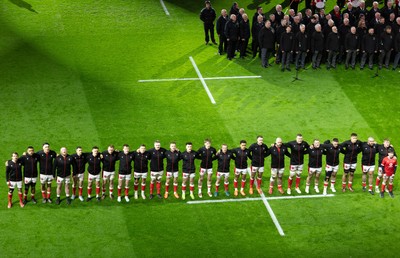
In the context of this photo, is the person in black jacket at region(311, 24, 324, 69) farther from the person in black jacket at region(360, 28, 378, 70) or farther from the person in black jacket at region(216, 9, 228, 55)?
the person in black jacket at region(216, 9, 228, 55)

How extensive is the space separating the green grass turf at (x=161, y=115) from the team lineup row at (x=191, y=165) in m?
0.61

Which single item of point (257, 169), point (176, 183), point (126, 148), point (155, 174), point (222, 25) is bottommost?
point (176, 183)

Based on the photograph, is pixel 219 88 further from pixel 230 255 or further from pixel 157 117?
pixel 230 255

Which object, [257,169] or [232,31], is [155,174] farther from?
[232,31]

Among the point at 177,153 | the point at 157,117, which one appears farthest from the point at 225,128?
the point at 177,153

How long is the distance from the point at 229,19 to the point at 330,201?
11.8m

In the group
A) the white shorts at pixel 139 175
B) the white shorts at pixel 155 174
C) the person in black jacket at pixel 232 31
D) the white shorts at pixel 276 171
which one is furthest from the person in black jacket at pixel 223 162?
the person in black jacket at pixel 232 31

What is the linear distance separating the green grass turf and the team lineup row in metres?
0.61

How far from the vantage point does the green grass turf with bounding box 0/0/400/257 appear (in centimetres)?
2802

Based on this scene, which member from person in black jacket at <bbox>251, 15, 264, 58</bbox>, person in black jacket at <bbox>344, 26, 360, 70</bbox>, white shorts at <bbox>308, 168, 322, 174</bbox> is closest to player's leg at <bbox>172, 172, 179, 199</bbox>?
white shorts at <bbox>308, 168, 322, 174</bbox>

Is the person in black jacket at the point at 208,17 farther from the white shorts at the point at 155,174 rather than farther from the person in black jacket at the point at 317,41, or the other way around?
the white shorts at the point at 155,174

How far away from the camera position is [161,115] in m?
35.3

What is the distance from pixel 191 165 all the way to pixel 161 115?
562cm

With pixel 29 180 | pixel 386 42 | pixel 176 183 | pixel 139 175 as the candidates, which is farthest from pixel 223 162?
pixel 386 42
